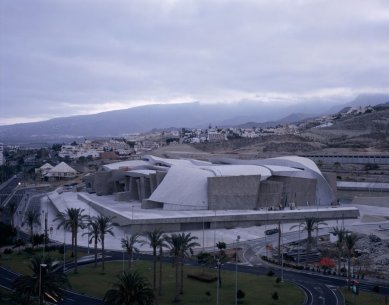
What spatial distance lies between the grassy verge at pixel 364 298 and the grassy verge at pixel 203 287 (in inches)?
88.1

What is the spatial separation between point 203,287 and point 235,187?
74.8ft

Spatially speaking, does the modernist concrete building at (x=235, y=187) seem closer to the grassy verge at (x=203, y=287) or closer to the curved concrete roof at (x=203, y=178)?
the curved concrete roof at (x=203, y=178)

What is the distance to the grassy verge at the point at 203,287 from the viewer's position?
1052 inches

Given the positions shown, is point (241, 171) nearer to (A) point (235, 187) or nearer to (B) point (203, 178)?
(A) point (235, 187)

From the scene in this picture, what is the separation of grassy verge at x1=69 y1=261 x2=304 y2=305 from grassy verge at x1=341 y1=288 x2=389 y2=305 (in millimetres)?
2237

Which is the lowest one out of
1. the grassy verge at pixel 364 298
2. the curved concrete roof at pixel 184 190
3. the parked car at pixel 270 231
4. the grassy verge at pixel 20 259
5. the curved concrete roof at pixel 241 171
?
the parked car at pixel 270 231

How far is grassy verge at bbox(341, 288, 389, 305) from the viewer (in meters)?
26.1

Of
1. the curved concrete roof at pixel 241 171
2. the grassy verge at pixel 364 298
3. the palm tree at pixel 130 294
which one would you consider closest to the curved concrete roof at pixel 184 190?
the curved concrete roof at pixel 241 171

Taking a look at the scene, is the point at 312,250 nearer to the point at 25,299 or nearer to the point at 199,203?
the point at 199,203

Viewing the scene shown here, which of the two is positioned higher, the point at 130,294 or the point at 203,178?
the point at 203,178

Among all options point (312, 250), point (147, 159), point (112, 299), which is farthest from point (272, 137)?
point (112, 299)

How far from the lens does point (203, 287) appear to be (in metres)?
29.0

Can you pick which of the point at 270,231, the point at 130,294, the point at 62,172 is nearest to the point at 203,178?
the point at 270,231

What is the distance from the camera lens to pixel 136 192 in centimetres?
6144
